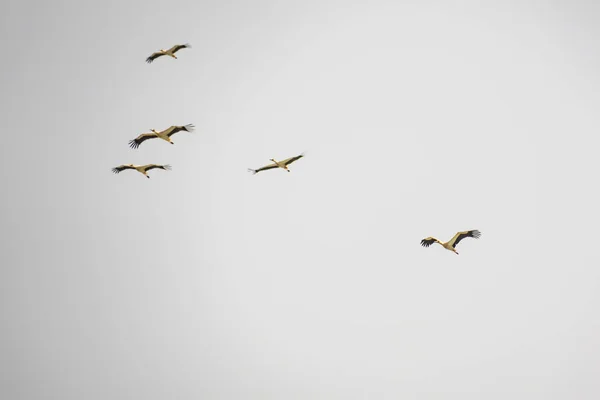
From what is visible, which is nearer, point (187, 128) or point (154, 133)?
point (187, 128)

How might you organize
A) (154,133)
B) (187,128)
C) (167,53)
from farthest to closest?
1. (167,53)
2. (154,133)
3. (187,128)

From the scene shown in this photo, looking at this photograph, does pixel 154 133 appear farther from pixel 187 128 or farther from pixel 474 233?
pixel 474 233

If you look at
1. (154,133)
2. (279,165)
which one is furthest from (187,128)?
(279,165)

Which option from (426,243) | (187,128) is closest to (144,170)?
(187,128)

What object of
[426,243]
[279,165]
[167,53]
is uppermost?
[167,53]

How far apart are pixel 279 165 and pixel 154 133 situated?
814 cm

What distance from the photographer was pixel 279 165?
50.3 meters

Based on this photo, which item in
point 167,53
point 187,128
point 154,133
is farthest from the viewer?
point 167,53

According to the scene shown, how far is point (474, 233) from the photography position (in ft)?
161

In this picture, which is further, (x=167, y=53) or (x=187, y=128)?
(x=167, y=53)

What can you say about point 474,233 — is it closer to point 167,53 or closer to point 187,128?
point 187,128

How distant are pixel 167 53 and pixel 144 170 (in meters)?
7.88

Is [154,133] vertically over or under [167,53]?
under

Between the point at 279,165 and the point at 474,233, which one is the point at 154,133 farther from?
the point at 474,233
